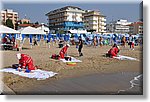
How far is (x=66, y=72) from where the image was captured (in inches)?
129

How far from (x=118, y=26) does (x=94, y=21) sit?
35 centimetres

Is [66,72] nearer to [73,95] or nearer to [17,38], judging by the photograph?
[73,95]

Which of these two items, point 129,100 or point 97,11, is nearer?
point 129,100

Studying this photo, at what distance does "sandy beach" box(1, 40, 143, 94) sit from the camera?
118 inches

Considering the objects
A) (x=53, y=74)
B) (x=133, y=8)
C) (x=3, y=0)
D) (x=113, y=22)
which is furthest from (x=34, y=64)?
(x=133, y=8)

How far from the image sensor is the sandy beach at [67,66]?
2988 millimetres

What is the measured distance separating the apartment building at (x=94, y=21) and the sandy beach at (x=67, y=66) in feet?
1.10

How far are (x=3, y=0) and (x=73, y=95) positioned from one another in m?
1.37

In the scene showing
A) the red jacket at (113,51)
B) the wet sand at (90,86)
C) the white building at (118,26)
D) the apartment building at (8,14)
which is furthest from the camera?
the red jacket at (113,51)

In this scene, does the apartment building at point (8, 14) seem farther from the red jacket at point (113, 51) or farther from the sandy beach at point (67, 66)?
the red jacket at point (113, 51)

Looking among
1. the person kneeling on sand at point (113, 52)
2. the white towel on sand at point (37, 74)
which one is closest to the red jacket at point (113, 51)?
the person kneeling on sand at point (113, 52)

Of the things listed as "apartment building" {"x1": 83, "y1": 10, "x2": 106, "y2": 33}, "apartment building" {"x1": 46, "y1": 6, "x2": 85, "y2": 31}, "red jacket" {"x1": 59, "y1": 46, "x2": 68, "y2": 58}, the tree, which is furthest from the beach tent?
"apartment building" {"x1": 83, "y1": 10, "x2": 106, "y2": 33}

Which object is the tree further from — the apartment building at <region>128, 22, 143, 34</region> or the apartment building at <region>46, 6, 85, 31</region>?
the apartment building at <region>128, 22, 143, 34</region>

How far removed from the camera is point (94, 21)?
3467 millimetres
